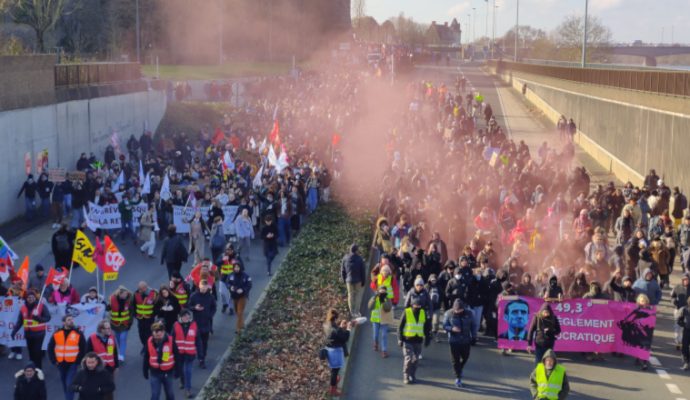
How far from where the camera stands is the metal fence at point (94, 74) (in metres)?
32.9

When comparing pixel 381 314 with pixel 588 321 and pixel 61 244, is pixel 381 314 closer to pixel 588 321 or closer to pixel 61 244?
pixel 588 321

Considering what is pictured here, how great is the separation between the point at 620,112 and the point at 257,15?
44.0 m

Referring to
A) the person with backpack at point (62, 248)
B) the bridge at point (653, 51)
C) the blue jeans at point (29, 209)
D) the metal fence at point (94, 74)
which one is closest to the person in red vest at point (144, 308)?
the person with backpack at point (62, 248)

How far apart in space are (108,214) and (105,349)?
36.4 feet

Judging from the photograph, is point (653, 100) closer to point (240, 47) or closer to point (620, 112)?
point (620, 112)

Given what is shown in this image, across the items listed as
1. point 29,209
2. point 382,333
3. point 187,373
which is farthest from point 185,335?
point 29,209

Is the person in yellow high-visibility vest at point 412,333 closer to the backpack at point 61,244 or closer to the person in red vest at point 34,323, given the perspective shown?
the person in red vest at point 34,323

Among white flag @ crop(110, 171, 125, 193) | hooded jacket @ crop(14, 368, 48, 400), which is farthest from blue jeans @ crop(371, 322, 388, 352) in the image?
white flag @ crop(110, 171, 125, 193)

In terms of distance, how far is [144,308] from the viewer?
46.4 feet

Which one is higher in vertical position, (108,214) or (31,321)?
(108,214)

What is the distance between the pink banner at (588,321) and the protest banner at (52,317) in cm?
618

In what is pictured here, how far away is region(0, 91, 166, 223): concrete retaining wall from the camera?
2633 centimetres

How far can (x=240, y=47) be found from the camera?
251 ft

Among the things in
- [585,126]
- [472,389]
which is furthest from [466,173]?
[585,126]
